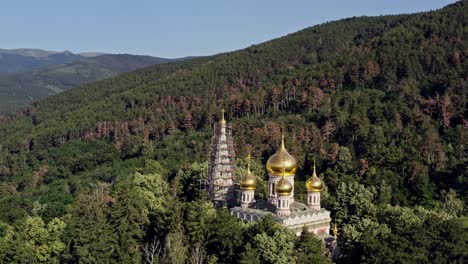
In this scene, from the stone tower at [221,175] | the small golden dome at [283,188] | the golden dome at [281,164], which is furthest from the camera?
the stone tower at [221,175]

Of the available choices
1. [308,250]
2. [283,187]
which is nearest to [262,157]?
[283,187]

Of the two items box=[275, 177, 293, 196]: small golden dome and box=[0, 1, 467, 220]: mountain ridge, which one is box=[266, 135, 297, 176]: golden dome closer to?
box=[275, 177, 293, 196]: small golden dome

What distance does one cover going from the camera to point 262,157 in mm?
63844

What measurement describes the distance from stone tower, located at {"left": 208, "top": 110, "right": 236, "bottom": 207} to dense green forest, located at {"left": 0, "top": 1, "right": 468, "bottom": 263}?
1773mm

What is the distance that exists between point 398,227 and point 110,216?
1925 centimetres

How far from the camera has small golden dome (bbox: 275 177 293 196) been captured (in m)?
41.8

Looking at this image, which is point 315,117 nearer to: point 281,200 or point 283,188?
point 283,188

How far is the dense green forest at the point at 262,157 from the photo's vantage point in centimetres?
3872

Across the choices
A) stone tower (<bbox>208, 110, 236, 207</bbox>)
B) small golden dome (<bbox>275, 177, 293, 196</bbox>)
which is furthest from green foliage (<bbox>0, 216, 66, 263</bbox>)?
small golden dome (<bbox>275, 177, 293, 196</bbox>)

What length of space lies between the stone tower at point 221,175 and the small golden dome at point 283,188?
8.45m

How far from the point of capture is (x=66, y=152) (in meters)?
89.4

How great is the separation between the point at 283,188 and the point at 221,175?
10261 mm

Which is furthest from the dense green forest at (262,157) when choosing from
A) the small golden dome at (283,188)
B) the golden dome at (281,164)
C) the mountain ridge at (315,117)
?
the golden dome at (281,164)

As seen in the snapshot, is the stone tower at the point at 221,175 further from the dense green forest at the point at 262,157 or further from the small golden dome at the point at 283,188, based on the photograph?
the small golden dome at the point at 283,188
